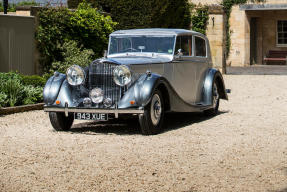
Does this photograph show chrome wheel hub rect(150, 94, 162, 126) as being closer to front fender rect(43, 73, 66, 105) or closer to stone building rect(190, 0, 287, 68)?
front fender rect(43, 73, 66, 105)

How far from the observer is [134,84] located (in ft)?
26.7

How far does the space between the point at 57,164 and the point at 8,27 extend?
788 cm

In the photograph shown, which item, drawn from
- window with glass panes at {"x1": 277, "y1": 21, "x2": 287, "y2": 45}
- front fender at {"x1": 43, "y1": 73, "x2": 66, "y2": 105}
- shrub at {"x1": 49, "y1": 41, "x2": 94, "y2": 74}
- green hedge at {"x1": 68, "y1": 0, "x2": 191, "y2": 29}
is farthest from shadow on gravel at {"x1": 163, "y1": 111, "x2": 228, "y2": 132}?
window with glass panes at {"x1": 277, "y1": 21, "x2": 287, "y2": 45}

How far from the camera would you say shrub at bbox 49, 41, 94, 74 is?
48.5 ft

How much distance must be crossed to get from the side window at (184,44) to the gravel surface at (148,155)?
121cm

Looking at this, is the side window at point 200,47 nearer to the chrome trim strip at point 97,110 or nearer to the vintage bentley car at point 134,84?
the vintage bentley car at point 134,84

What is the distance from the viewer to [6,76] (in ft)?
38.4

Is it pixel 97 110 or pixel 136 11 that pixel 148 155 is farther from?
pixel 136 11

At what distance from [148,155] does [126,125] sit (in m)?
2.97

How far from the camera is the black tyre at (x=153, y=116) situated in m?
7.96

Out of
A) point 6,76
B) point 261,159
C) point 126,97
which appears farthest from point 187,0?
point 261,159

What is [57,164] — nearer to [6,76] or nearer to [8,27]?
[6,76]

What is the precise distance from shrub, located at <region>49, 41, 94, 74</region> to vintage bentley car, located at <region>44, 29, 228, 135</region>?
5069mm

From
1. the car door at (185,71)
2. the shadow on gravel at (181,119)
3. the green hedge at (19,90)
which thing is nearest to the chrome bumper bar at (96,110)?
the shadow on gravel at (181,119)
